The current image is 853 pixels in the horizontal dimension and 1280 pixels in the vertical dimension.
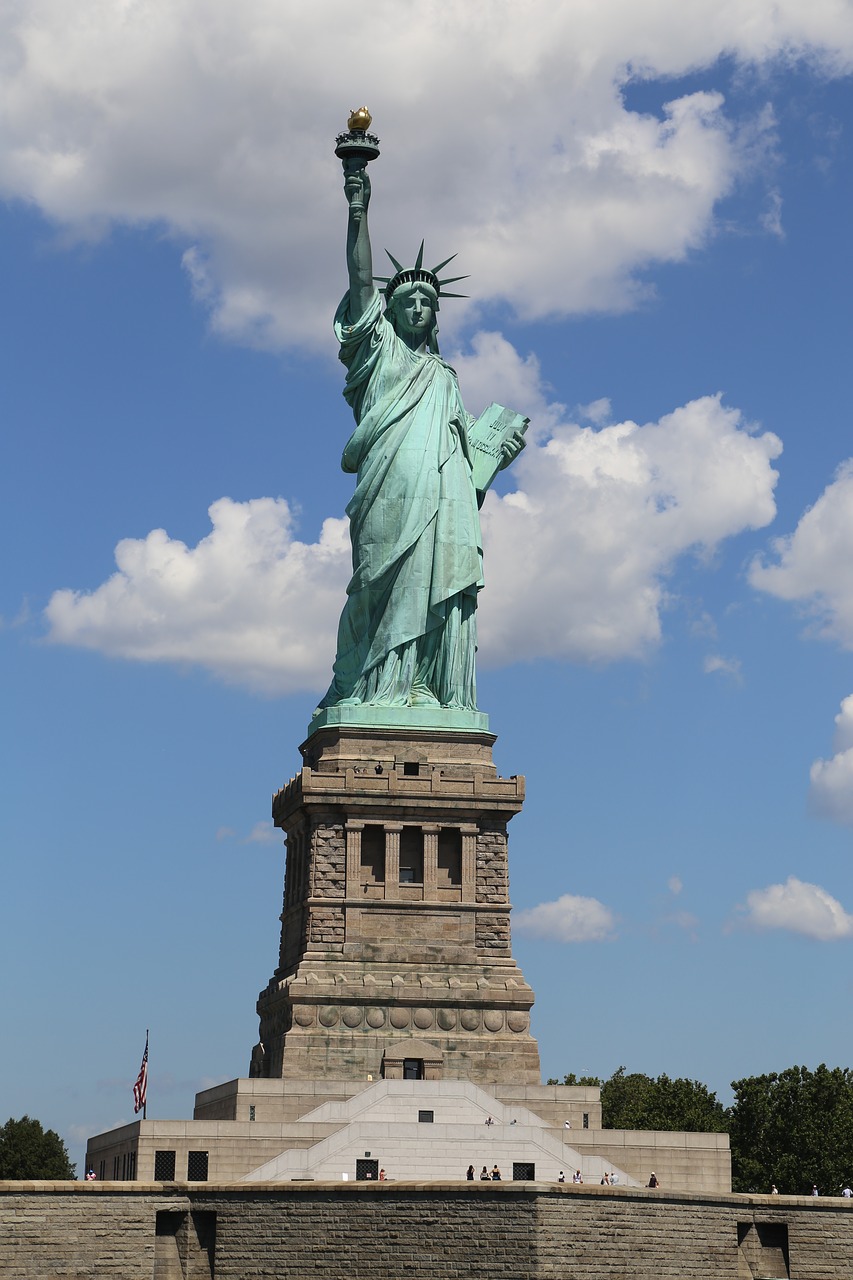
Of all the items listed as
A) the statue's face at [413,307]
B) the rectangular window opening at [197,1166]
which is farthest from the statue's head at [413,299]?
the rectangular window opening at [197,1166]

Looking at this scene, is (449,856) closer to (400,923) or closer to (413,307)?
(400,923)

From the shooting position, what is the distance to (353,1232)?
118 feet

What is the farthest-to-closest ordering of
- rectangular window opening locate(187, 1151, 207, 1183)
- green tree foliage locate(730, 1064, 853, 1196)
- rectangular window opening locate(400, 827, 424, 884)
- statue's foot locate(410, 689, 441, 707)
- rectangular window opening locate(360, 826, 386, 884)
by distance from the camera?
green tree foliage locate(730, 1064, 853, 1196), statue's foot locate(410, 689, 441, 707), rectangular window opening locate(400, 827, 424, 884), rectangular window opening locate(360, 826, 386, 884), rectangular window opening locate(187, 1151, 207, 1183)

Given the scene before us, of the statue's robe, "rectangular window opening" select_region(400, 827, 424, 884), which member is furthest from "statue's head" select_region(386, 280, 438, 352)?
"rectangular window opening" select_region(400, 827, 424, 884)

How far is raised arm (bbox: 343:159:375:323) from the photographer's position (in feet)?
167

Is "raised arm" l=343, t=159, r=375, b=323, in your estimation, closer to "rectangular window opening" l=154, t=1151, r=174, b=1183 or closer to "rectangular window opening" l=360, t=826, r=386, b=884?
"rectangular window opening" l=360, t=826, r=386, b=884

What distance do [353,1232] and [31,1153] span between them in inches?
1444

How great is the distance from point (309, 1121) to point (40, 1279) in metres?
7.71

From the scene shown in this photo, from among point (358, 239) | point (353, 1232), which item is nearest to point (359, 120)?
point (358, 239)

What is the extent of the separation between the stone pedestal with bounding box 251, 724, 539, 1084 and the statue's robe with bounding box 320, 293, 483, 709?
177cm

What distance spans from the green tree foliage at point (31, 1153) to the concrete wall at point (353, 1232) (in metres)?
32.9

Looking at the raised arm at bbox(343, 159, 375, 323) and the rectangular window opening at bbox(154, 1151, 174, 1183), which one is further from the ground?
the raised arm at bbox(343, 159, 375, 323)

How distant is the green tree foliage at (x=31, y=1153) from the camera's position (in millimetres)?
69062

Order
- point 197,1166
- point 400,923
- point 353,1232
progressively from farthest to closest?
point 400,923 < point 197,1166 < point 353,1232
